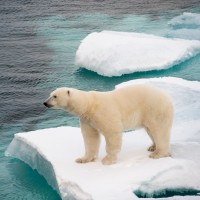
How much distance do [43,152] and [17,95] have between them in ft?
11.4

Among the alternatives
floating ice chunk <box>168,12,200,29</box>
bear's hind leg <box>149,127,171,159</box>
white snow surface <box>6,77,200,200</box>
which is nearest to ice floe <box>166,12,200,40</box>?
floating ice chunk <box>168,12,200,29</box>

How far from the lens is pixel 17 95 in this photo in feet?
29.2

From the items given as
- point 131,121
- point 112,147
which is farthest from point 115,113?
point 112,147

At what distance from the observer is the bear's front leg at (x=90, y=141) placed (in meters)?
5.12

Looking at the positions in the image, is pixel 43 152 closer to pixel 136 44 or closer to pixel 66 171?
pixel 66 171

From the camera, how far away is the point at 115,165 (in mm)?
5066

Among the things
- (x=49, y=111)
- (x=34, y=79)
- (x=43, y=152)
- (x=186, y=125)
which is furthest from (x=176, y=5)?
(x=43, y=152)

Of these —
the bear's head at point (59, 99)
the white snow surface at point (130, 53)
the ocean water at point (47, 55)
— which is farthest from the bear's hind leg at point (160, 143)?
the white snow surface at point (130, 53)

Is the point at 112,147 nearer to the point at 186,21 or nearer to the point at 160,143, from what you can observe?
the point at 160,143


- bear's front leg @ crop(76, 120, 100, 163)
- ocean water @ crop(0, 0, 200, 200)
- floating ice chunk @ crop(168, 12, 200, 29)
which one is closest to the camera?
bear's front leg @ crop(76, 120, 100, 163)

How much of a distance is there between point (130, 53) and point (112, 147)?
453cm

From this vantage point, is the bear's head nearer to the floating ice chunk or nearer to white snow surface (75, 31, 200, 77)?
white snow surface (75, 31, 200, 77)

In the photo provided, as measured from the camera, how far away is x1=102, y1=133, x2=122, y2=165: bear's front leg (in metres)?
4.98

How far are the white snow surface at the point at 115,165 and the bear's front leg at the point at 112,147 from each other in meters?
0.06
